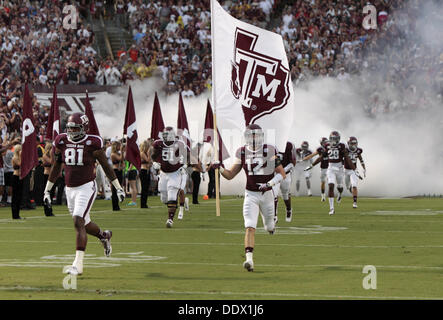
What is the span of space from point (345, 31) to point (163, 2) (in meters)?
8.49

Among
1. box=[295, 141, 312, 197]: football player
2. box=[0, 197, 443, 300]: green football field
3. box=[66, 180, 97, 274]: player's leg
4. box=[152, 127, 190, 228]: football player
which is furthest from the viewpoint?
box=[295, 141, 312, 197]: football player

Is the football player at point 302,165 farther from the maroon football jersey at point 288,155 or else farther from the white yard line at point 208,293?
the white yard line at point 208,293

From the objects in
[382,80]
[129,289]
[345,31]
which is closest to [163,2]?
[345,31]

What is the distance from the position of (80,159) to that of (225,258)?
2695 mm

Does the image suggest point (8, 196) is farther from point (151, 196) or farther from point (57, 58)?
point (57, 58)

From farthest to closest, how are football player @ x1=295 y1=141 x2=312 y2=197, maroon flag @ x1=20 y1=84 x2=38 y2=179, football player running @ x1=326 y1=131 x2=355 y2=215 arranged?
football player @ x1=295 y1=141 x2=312 y2=197 < football player running @ x1=326 y1=131 x2=355 y2=215 < maroon flag @ x1=20 y1=84 x2=38 y2=179

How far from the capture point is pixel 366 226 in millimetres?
18703

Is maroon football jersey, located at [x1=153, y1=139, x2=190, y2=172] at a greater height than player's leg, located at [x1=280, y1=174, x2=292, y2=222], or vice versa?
maroon football jersey, located at [x1=153, y1=139, x2=190, y2=172]

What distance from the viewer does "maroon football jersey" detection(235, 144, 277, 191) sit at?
1235 centimetres

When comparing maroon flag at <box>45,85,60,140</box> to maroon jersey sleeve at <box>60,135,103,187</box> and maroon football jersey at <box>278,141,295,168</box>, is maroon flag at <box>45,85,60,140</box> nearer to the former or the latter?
maroon football jersey at <box>278,141,295,168</box>

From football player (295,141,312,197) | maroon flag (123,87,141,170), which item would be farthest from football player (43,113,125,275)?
football player (295,141,312,197)

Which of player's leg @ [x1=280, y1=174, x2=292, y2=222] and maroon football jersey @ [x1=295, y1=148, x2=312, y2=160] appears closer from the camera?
player's leg @ [x1=280, y1=174, x2=292, y2=222]

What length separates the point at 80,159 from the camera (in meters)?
11.6

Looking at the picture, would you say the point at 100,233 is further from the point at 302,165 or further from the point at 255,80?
the point at 302,165
